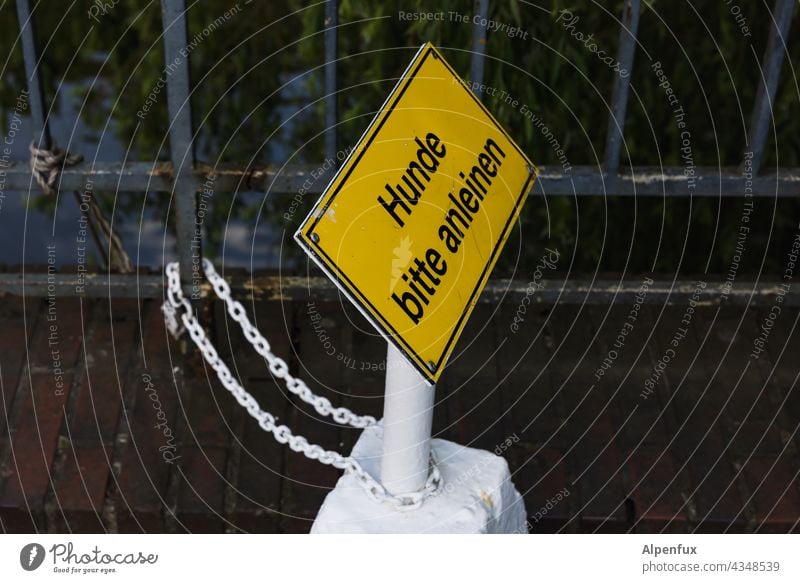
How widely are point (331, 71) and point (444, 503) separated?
0.66 meters

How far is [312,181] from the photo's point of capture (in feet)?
6.52

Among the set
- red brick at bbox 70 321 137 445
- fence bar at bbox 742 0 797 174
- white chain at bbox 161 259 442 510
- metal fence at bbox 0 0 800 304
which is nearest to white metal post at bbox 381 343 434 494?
white chain at bbox 161 259 442 510

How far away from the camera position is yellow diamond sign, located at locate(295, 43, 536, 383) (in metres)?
1.41

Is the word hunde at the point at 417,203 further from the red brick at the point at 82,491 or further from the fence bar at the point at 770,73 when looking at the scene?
the red brick at the point at 82,491

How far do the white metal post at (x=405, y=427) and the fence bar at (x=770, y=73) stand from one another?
73 cm

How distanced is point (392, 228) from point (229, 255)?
74.5 inches

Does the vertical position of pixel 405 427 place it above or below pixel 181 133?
below

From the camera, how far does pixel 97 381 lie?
2207 millimetres

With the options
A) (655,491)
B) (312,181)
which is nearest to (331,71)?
(312,181)

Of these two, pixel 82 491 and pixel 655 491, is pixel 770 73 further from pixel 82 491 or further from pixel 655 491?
pixel 82 491

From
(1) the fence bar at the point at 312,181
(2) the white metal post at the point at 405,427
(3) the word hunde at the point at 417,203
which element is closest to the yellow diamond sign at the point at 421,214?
(3) the word hunde at the point at 417,203
